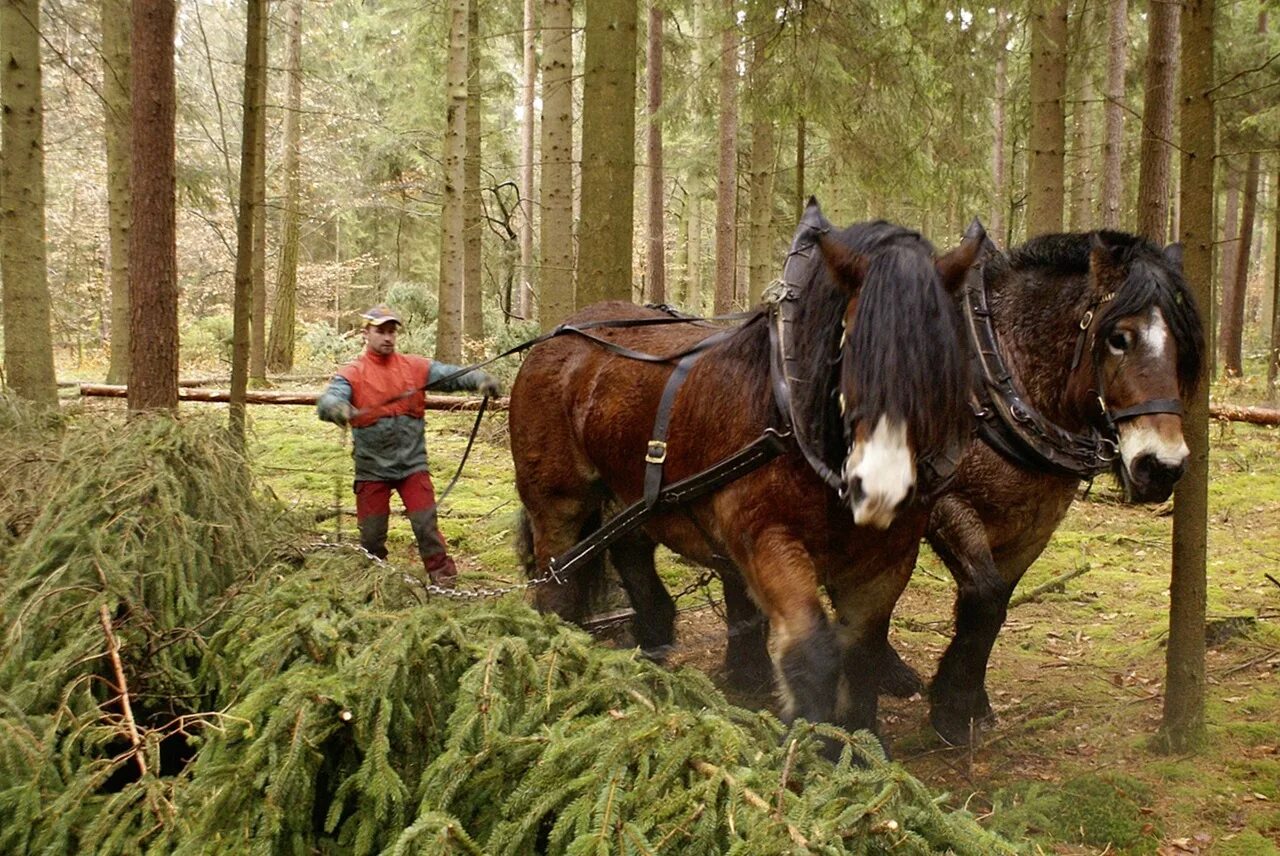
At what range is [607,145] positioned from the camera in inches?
229

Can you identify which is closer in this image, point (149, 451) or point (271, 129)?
point (149, 451)

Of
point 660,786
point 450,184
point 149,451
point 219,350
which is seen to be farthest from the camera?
point 219,350

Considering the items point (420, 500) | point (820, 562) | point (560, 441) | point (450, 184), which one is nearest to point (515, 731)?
point (820, 562)

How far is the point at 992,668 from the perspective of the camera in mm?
4906

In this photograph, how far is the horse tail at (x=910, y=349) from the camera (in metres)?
2.59

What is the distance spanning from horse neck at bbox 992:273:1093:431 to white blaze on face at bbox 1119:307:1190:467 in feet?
0.94

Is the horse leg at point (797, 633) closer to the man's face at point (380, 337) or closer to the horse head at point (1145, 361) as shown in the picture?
the horse head at point (1145, 361)

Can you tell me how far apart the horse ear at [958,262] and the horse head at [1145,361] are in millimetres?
1007

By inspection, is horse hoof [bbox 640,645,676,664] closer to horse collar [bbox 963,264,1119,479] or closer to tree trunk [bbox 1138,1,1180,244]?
horse collar [bbox 963,264,1119,479]

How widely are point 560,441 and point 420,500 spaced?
1.18 m

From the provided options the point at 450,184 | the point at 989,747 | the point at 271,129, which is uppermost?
the point at 271,129

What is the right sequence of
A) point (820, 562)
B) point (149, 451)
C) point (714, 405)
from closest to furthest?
point (820, 562) → point (714, 405) → point (149, 451)

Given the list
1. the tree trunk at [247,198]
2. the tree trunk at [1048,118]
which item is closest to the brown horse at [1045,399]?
the tree trunk at [1048,118]

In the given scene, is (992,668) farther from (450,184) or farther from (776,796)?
(450,184)
